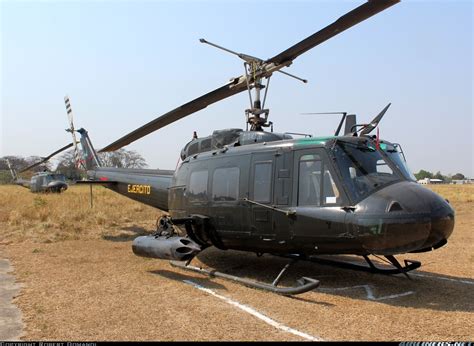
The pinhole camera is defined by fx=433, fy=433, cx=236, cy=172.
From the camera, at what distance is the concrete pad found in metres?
5.08

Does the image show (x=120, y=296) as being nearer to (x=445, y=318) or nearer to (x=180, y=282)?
(x=180, y=282)

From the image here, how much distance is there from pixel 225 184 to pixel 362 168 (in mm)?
2666

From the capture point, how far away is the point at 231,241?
26.5 feet

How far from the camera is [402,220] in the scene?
231 inches

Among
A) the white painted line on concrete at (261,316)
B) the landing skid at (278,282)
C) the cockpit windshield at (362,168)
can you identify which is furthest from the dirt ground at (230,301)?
the cockpit windshield at (362,168)

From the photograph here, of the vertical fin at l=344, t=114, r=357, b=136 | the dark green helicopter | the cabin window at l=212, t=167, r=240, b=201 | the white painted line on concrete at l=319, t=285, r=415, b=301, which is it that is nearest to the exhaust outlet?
the dark green helicopter

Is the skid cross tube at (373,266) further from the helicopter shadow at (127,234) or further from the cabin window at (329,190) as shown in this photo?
the helicopter shadow at (127,234)

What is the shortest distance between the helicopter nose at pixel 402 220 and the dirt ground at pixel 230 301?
0.86 metres

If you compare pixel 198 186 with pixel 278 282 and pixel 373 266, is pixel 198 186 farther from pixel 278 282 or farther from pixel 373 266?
pixel 373 266

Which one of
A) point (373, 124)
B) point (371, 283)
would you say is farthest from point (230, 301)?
point (373, 124)

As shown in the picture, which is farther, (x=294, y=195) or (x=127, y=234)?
(x=127, y=234)

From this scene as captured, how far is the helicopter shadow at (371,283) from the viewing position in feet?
20.6

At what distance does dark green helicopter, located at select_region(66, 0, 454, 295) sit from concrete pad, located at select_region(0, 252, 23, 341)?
2.45 metres

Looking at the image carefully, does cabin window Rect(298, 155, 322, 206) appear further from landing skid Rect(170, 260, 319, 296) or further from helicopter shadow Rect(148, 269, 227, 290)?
helicopter shadow Rect(148, 269, 227, 290)
